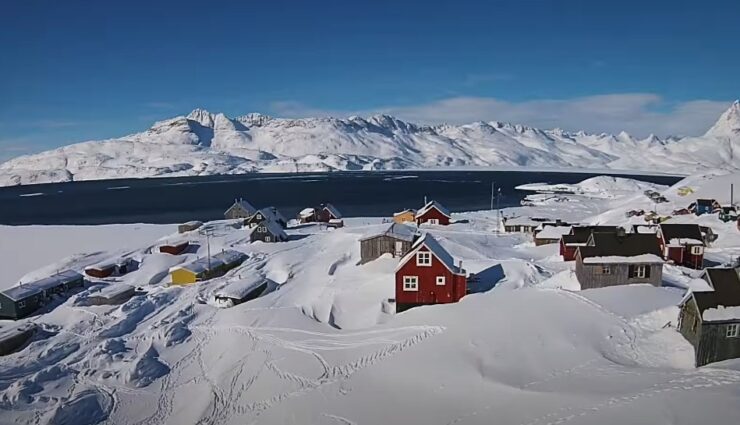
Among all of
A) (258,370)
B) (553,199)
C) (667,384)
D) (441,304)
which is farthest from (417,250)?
(553,199)

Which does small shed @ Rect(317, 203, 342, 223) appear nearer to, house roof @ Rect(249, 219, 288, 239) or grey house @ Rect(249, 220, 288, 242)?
house roof @ Rect(249, 219, 288, 239)

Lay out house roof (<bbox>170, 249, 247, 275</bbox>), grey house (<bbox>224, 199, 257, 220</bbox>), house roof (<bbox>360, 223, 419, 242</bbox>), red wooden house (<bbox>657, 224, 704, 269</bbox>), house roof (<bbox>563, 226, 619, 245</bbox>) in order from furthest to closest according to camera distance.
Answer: grey house (<bbox>224, 199, 257, 220</bbox>) → house roof (<bbox>170, 249, 247, 275</bbox>) → house roof (<bbox>360, 223, 419, 242</bbox>) → house roof (<bbox>563, 226, 619, 245</bbox>) → red wooden house (<bbox>657, 224, 704, 269</bbox>)

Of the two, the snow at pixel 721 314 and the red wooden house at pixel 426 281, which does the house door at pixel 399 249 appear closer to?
the red wooden house at pixel 426 281

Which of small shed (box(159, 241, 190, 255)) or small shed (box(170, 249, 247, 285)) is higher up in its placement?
small shed (box(159, 241, 190, 255))

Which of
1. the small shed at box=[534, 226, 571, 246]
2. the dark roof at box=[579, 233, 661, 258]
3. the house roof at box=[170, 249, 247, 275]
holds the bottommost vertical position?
the house roof at box=[170, 249, 247, 275]

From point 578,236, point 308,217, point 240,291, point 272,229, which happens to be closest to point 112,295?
point 240,291

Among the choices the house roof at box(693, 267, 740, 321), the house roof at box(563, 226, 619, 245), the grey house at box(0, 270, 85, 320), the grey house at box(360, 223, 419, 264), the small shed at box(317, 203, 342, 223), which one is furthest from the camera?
the small shed at box(317, 203, 342, 223)

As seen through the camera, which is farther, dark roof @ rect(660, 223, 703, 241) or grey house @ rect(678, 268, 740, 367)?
dark roof @ rect(660, 223, 703, 241)

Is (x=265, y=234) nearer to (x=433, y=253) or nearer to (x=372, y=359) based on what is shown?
(x=433, y=253)

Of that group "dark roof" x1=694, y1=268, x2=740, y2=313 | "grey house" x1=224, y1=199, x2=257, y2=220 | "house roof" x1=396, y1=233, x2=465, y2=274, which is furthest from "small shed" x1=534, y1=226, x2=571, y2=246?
"grey house" x1=224, y1=199, x2=257, y2=220
